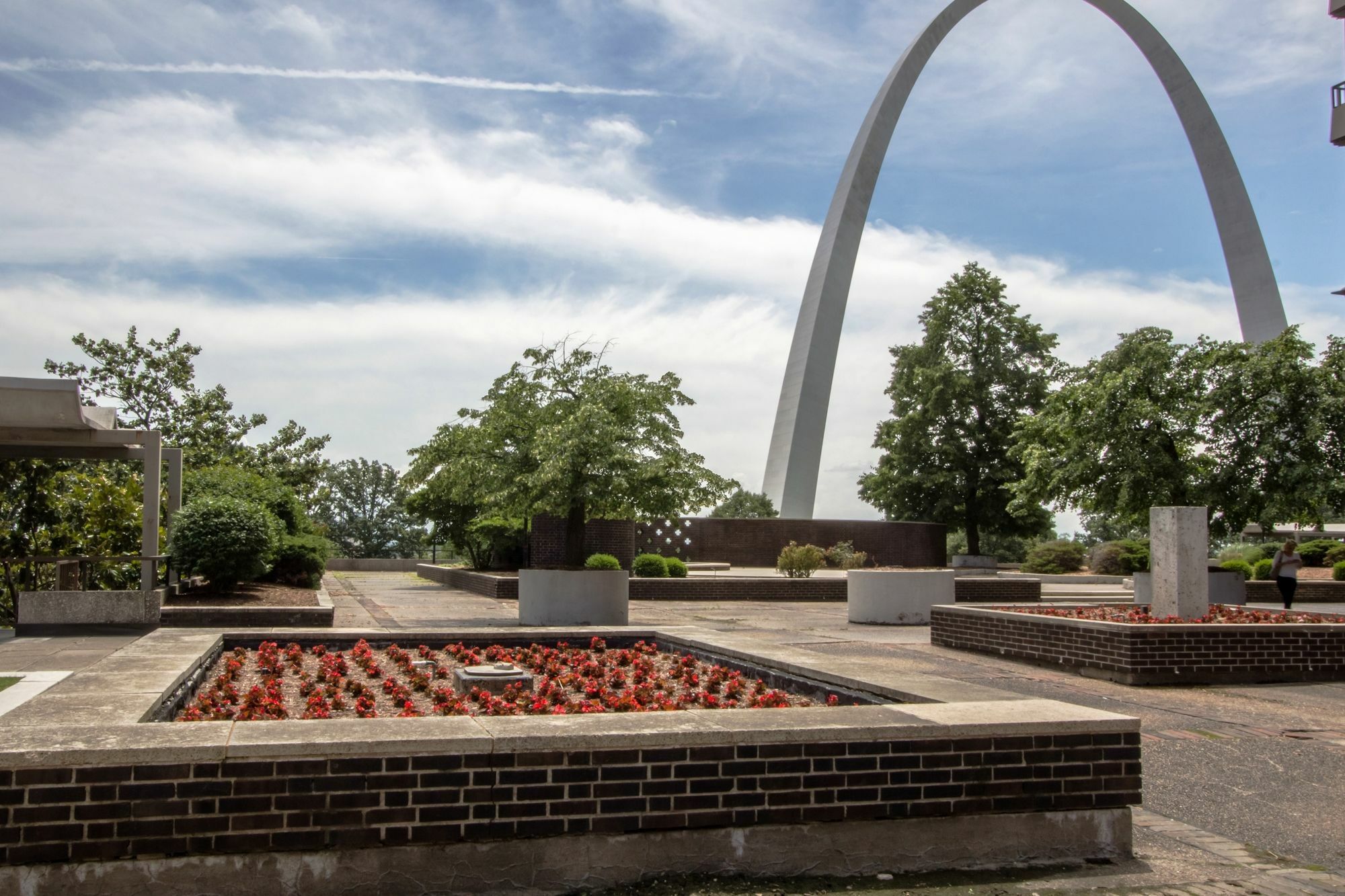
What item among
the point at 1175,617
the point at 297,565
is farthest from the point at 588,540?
the point at 1175,617

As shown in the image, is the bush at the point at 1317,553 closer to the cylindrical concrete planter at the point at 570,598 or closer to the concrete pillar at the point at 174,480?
the cylindrical concrete planter at the point at 570,598

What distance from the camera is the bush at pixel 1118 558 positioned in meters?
33.0

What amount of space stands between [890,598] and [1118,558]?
2058 centimetres

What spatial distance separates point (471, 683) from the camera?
23.3ft

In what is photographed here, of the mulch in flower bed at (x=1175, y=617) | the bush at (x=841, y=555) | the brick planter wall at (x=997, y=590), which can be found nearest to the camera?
the mulch in flower bed at (x=1175, y=617)

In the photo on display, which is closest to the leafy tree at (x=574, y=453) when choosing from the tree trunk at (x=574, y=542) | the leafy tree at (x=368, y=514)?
the tree trunk at (x=574, y=542)

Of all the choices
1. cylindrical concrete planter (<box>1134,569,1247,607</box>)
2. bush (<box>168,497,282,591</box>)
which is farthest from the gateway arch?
bush (<box>168,497,282,591</box>)

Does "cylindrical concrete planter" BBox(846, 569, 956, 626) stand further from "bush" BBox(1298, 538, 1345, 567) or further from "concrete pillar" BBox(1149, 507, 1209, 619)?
"bush" BBox(1298, 538, 1345, 567)

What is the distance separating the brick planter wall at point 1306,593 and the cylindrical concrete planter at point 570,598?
1664cm

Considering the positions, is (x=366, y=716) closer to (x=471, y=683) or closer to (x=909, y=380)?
(x=471, y=683)

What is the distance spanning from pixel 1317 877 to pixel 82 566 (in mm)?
15135

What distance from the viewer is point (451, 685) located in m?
7.68

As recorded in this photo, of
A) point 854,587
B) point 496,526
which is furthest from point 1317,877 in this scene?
→ point 496,526

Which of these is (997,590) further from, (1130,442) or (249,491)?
(249,491)
